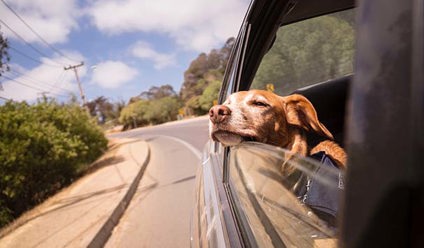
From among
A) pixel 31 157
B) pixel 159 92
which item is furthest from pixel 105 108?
pixel 31 157

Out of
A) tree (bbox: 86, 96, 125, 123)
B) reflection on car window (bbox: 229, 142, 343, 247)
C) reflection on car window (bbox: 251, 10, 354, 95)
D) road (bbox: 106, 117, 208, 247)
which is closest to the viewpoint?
reflection on car window (bbox: 229, 142, 343, 247)

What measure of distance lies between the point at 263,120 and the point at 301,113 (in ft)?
0.79

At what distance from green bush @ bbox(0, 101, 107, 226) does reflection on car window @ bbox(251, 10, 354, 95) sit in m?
6.99

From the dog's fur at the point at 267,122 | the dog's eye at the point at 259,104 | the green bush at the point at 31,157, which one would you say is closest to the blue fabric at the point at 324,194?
the dog's fur at the point at 267,122

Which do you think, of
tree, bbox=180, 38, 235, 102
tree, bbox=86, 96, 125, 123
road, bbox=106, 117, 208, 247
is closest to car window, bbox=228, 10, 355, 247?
road, bbox=106, 117, 208, 247

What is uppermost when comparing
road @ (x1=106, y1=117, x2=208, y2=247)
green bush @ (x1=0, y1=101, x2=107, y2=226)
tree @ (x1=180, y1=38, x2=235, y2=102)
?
tree @ (x1=180, y1=38, x2=235, y2=102)

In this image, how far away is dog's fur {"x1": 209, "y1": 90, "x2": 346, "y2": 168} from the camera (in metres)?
1.81

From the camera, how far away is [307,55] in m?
3.28

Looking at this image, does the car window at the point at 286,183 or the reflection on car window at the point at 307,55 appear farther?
the reflection on car window at the point at 307,55

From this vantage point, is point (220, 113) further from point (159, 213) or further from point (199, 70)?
point (199, 70)

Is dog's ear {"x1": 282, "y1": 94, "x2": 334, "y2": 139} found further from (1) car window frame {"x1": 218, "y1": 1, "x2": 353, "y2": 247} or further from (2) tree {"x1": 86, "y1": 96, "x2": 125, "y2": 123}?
(2) tree {"x1": 86, "y1": 96, "x2": 125, "y2": 123}

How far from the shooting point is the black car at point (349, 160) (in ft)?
1.19

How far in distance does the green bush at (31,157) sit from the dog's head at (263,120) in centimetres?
720

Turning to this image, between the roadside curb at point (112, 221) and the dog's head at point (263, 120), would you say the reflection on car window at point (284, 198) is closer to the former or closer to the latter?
the dog's head at point (263, 120)
